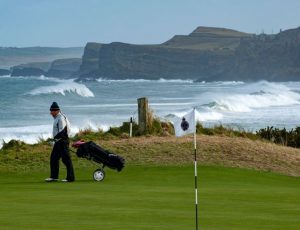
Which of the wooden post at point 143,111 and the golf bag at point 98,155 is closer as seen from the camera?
the golf bag at point 98,155

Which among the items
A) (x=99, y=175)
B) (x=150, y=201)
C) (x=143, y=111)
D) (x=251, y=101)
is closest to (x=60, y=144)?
(x=99, y=175)

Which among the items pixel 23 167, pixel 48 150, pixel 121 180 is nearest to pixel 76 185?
pixel 121 180

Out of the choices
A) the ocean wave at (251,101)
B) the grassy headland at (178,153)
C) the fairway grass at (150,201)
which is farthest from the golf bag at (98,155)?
the ocean wave at (251,101)

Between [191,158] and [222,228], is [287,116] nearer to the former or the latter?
[191,158]

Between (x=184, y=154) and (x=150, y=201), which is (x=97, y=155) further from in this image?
(x=150, y=201)

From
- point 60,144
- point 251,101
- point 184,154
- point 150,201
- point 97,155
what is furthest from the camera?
point 251,101

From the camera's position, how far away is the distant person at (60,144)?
66.3 ft

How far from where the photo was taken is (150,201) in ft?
51.3

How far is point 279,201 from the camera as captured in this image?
623 inches

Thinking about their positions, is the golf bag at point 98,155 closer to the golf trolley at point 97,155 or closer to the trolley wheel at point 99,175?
the golf trolley at point 97,155

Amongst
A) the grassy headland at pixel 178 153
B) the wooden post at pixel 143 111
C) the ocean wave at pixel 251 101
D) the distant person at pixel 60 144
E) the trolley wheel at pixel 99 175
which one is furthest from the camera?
the ocean wave at pixel 251 101

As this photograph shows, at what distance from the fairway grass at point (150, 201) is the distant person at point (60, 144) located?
0.43 metres

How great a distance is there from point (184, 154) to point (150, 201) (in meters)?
9.43

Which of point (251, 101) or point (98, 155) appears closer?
point (98, 155)
